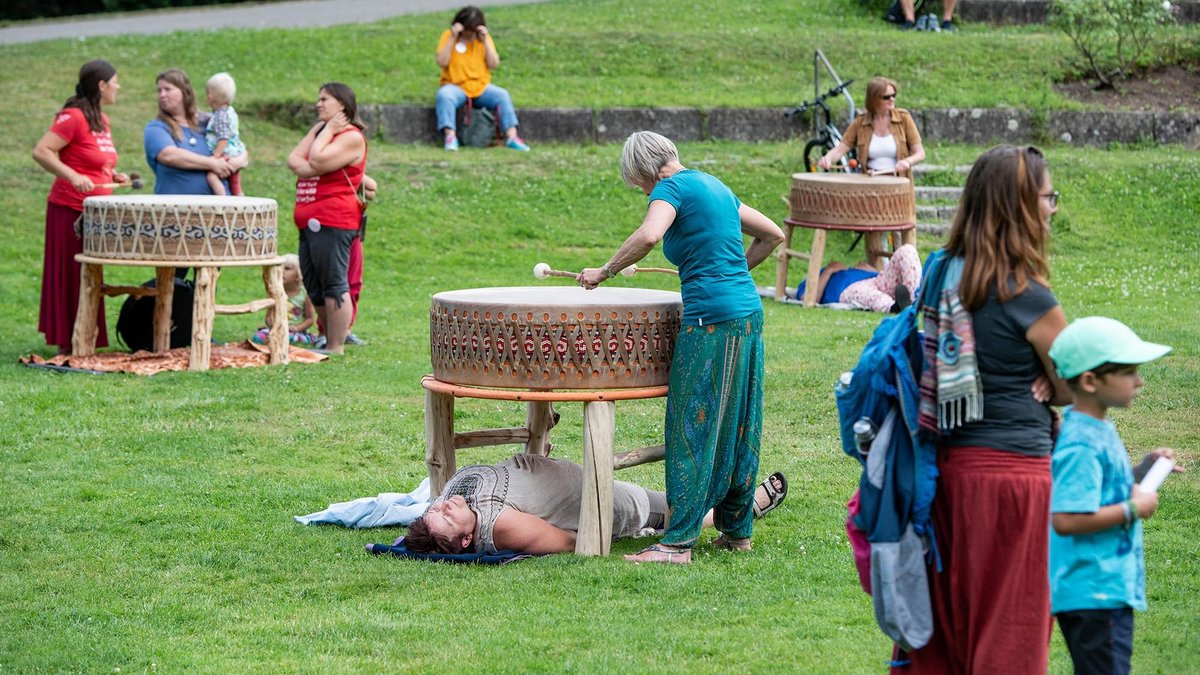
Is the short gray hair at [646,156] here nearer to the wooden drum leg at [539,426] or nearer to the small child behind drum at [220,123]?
the wooden drum leg at [539,426]

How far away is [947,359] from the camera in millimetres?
4145

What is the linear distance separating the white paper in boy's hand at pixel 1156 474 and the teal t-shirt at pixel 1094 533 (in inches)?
1.7

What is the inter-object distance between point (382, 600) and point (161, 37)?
1677 centimetres

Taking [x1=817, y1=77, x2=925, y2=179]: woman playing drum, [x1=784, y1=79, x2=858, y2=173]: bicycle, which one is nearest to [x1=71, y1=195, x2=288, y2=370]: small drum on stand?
[x1=817, y1=77, x2=925, y2=179]: woman playing drum

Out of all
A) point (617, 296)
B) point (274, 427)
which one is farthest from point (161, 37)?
point (617, 296)

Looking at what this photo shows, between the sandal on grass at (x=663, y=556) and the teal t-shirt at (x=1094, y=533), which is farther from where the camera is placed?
the sandal on grass at (x=663, y=556)

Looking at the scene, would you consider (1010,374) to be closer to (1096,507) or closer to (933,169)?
(1096,507)

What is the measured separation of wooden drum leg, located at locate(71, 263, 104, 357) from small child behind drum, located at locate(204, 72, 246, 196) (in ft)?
3.69

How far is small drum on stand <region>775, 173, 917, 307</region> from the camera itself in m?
13.0

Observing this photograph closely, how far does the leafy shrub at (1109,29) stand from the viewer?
1967 cm

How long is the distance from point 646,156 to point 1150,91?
52.3 feet

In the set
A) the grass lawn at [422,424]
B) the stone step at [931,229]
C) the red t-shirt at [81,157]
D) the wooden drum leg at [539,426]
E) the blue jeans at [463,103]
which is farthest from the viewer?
the blue jeans at [463,103]

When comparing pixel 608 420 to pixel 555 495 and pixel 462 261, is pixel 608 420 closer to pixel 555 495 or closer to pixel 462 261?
pixel 555 495

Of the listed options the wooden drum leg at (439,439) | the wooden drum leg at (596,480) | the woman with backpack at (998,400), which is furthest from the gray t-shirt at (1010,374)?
the wooden drum leg at (439,439)
